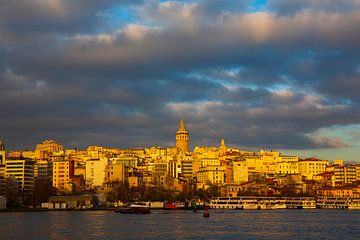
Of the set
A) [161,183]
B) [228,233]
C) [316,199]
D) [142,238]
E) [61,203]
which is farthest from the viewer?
[161,183]

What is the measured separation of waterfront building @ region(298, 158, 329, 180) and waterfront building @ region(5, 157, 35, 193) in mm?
59940

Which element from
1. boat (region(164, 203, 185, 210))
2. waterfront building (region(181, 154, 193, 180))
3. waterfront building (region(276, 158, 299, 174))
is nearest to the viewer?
boat (region(164, 203, 185, 210))

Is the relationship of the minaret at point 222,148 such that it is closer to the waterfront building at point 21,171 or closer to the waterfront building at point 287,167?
the waterfront building at point 287,167

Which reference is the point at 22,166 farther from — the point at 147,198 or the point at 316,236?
the point at 316,236

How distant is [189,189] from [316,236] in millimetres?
81158

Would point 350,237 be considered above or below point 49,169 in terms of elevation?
below

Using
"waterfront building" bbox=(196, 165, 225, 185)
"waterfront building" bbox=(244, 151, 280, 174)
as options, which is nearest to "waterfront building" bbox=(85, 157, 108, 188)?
"waterfront building" bbox=(196, 165, 225, 185)

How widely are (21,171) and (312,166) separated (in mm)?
66271

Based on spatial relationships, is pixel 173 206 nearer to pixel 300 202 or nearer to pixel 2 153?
pixel 300 202

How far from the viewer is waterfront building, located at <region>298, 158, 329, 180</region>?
16189 centimetres

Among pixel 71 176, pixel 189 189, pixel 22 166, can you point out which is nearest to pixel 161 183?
pixel 189 189

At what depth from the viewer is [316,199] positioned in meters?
124

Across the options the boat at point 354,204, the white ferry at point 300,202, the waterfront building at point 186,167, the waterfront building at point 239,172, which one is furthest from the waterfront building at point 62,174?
the boat at point 354,204

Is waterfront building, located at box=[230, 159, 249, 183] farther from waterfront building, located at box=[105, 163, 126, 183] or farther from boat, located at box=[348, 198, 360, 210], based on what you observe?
boat, located at box=[348, 198, 360, 210]
